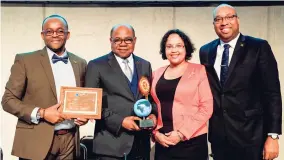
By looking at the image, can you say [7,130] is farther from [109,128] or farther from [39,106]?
[109,128]

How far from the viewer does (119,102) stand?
126 inches

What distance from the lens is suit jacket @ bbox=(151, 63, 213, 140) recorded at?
3049 mm

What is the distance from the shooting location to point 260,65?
10.3 ft

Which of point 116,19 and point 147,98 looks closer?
point 147,98

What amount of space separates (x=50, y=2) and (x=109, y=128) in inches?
106

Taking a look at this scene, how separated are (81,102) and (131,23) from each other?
2266mm

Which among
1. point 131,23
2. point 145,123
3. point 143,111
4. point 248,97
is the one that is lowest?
point 145,123

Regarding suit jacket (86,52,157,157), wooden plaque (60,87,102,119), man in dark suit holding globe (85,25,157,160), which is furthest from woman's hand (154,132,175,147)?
wooden plaque (60,87,102,119)

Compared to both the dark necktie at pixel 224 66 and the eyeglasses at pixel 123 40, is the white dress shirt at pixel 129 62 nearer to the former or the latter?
the eyeglasses at pixel 123 40

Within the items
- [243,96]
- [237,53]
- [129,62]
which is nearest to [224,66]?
[237,53]

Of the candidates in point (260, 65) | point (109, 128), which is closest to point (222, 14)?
point (260, 65)

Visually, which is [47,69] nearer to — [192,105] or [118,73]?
[118,73]

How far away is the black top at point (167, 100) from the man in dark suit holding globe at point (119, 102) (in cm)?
12

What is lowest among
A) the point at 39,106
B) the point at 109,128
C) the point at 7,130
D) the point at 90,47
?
the point at 7,130
